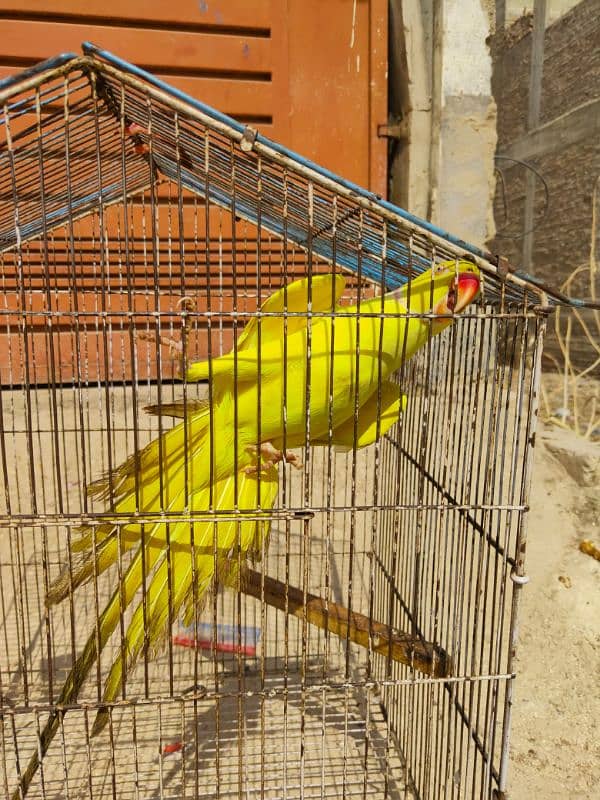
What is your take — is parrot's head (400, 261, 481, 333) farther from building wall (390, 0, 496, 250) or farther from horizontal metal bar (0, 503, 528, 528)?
building wall (390, 0, 496, 250)

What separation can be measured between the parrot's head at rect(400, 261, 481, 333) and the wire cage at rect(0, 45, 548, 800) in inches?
1.9

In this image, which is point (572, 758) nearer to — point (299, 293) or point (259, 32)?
point (299, 293)

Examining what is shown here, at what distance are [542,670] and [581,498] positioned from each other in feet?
3.26

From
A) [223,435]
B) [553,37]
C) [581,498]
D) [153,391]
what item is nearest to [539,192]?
[553,37]

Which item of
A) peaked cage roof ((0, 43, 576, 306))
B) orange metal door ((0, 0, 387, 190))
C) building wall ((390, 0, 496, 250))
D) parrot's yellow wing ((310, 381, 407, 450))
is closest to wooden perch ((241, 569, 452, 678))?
parrot's yellow wing ((310, 381, 407, 450))

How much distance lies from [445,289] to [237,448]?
1.71 ft

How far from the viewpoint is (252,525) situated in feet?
4.35

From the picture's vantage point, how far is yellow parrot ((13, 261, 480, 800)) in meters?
1.20

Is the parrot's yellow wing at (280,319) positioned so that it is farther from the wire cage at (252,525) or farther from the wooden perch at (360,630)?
the wooden perch at (360,630)

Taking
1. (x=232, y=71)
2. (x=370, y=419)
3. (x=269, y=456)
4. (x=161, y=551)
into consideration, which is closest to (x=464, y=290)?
(x=370, y=419)

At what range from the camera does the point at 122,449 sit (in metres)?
2.96

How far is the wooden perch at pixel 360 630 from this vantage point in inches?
52.6

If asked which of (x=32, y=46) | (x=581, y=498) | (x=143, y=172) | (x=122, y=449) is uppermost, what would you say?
(x=32, y=46)

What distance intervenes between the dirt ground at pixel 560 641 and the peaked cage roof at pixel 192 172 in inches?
54.8
